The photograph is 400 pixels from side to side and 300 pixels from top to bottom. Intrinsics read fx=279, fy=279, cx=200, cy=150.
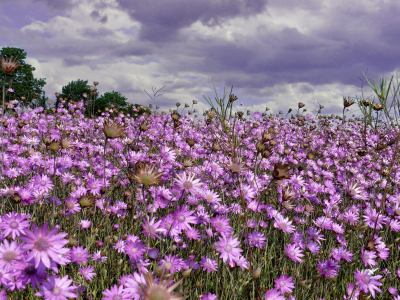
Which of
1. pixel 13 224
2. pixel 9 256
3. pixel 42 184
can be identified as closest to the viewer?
pixel 9 256

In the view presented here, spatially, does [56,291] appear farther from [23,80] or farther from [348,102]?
[23,80]

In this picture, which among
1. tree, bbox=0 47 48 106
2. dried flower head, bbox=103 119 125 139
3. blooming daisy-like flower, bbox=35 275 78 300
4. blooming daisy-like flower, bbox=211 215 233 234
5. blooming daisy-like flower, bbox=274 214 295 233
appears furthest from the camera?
tree, bbox=0 47 48 106

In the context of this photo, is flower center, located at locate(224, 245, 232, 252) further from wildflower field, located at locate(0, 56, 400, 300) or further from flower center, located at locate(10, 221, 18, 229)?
flower center, located at locate(10, 221, 18, 229)

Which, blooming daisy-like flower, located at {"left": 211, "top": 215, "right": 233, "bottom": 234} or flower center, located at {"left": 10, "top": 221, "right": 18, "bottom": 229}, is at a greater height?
flower center, located at {"left": 10, "top": 221, "right": 18, "bottom": 229}

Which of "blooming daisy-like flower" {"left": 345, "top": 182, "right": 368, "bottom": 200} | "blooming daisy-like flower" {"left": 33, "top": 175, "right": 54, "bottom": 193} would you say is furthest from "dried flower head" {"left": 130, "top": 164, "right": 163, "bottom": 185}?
"blooming daisy-like flower" {"left": 345, "top": 182, "right": 368, "bottom": 200}

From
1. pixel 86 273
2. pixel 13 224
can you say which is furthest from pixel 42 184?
pixel 13 224

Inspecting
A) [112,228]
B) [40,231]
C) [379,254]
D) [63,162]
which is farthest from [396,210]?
[63,162]

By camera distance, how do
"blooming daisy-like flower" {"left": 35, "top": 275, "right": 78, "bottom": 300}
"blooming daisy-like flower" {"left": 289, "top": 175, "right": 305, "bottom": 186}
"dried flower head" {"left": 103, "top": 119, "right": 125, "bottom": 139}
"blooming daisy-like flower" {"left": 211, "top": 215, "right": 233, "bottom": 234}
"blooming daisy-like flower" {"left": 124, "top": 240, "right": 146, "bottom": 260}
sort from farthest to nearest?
→ "blooming daisy-like flower" {"left": 289, "top": 175, "right": 305, "bottom": 186} → "blooming daisy-like flower" {"left": 211, "top": 215, "right": 233, "bottom": 234} → "dried flower head" {"left": 103, "top": 119, "right": 125, "bottom": 139} → "blooming daisy-like flower" {"left": 124, "top": 240, "right": 146, "bottom": 260} → "blooming daisy-like flower" {"left": 35, "top": 275, "right": 78, "bottom": 300}

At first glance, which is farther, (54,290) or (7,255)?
(7,255)

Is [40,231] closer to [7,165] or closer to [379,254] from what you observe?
[379,254]

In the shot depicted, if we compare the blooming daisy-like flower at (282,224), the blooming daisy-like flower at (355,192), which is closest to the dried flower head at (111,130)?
the blooming daisy-like flower at (282,224)

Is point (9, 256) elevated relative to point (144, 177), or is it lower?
lower

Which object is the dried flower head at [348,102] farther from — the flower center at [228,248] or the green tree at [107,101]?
the green tree at [107,101]

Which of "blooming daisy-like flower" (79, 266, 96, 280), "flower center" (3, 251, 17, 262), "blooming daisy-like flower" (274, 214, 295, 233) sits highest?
"flower center" (3, 251, 17, 262)
